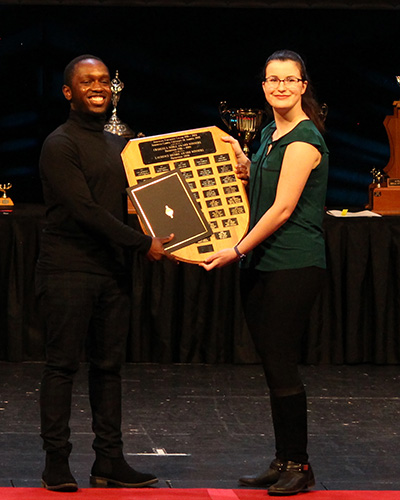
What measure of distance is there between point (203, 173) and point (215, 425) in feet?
3.90

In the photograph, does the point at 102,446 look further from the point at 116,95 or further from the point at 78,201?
the point at 116,95

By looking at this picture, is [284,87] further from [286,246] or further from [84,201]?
[84,201]

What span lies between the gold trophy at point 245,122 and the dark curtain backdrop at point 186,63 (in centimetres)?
71

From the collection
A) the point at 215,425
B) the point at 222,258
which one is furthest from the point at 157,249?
the point at 215,425

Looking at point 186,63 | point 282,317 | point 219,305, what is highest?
point 186,63

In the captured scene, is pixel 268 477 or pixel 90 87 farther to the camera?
pixel 268 477

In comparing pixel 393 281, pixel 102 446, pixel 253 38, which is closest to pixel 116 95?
pixel 253 38

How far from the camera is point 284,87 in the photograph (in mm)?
3051

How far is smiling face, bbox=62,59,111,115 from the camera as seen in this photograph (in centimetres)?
307

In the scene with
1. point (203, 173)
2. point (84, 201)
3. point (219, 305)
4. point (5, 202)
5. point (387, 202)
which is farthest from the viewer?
point (5, 202)

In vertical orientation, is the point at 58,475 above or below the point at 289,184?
below

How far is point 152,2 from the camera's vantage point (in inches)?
231

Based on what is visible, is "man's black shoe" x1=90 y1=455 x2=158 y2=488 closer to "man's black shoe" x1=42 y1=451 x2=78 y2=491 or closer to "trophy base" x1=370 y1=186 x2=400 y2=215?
"man's black shoe" x1=42 y1=451 x2=78 y2=491

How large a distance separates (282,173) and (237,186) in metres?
0.30
